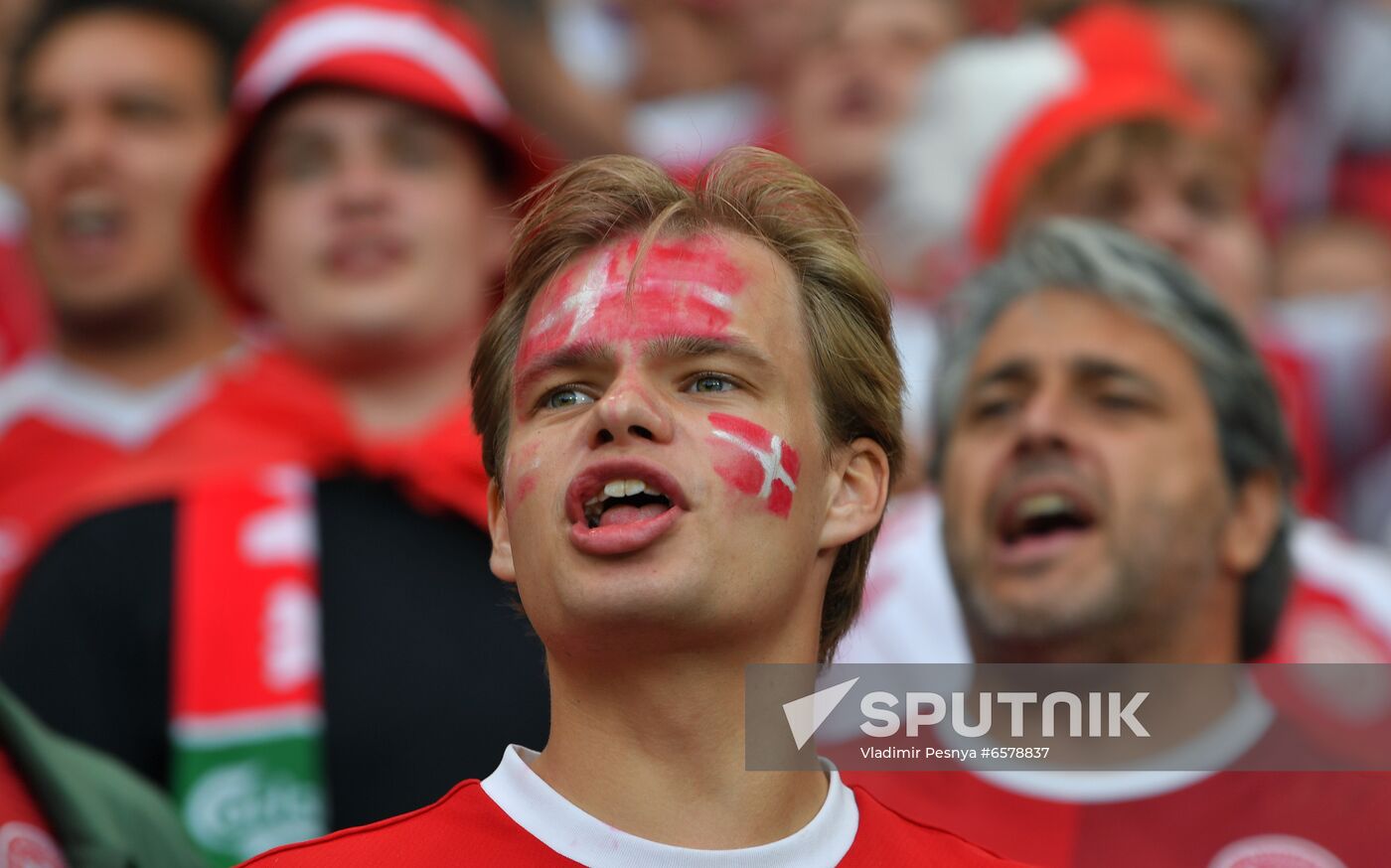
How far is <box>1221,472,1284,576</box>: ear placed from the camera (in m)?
3.69

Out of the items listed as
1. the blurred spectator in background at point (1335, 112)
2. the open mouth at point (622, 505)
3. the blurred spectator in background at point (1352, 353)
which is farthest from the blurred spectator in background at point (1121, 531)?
the blurred spectator in background at point (1335, 112)

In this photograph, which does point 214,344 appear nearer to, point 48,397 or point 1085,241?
point 48,397

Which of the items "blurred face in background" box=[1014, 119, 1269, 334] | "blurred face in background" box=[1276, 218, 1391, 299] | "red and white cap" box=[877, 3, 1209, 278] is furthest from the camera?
"blurred face in background" box=[1276, 218, 1391, 299]

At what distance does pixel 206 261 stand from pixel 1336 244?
380 centimetres

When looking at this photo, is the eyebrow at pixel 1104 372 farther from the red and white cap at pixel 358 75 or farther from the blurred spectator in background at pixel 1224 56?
the blurred spectator in background at pixel 1224 56

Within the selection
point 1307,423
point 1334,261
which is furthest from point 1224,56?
point 1307,423

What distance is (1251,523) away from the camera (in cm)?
374

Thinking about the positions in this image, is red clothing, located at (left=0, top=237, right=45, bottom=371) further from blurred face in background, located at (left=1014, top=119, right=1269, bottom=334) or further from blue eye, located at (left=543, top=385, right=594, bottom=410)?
blue eye, located at (left=543, top=385, right=594, bottom=410)

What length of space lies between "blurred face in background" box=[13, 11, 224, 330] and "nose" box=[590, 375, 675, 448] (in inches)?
126

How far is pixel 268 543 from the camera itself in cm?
394

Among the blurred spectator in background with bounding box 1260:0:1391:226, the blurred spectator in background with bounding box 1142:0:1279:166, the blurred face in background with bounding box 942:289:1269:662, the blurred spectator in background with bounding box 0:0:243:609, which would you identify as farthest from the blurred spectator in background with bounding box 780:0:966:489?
the blurred face in background with bounding box 942:289:1269:662

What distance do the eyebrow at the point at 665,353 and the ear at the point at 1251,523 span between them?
143cm

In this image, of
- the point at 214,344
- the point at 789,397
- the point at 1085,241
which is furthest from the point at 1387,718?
the point at 214,344

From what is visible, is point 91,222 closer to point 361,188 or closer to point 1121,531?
point 361,188
